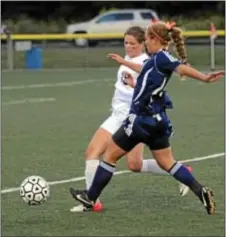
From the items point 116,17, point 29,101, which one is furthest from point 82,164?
point 116,17

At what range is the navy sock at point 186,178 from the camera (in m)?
8.61

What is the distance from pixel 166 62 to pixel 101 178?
1218 mm

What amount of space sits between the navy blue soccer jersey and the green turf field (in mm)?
973

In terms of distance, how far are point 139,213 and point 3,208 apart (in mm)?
1301

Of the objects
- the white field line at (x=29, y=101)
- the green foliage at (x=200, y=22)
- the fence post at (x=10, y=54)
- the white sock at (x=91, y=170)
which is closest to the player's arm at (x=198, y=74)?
the white sock at (x=91, y=170)

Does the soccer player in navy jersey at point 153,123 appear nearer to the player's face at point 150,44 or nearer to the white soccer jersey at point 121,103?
the player's face at point 150,44

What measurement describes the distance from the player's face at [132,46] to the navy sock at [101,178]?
3.97 ft

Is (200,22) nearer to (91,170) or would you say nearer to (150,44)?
(91,170)

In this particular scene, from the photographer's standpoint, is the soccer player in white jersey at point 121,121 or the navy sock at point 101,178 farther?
the soccer player in white jersey at point 121,121

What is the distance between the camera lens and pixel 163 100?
866 centimetres

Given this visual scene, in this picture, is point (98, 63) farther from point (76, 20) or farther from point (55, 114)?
point (76, 20)

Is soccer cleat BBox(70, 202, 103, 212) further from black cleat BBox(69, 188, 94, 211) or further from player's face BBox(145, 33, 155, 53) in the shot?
player's face BBox(145, 33, 155, 53)

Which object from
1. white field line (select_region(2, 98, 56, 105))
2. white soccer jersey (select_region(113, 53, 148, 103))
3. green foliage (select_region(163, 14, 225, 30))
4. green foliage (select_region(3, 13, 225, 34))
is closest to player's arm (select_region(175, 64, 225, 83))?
white soccer jersey (select_region(113, 53, 148, 103))

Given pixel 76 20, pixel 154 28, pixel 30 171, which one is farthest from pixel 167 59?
pixel 76 20
